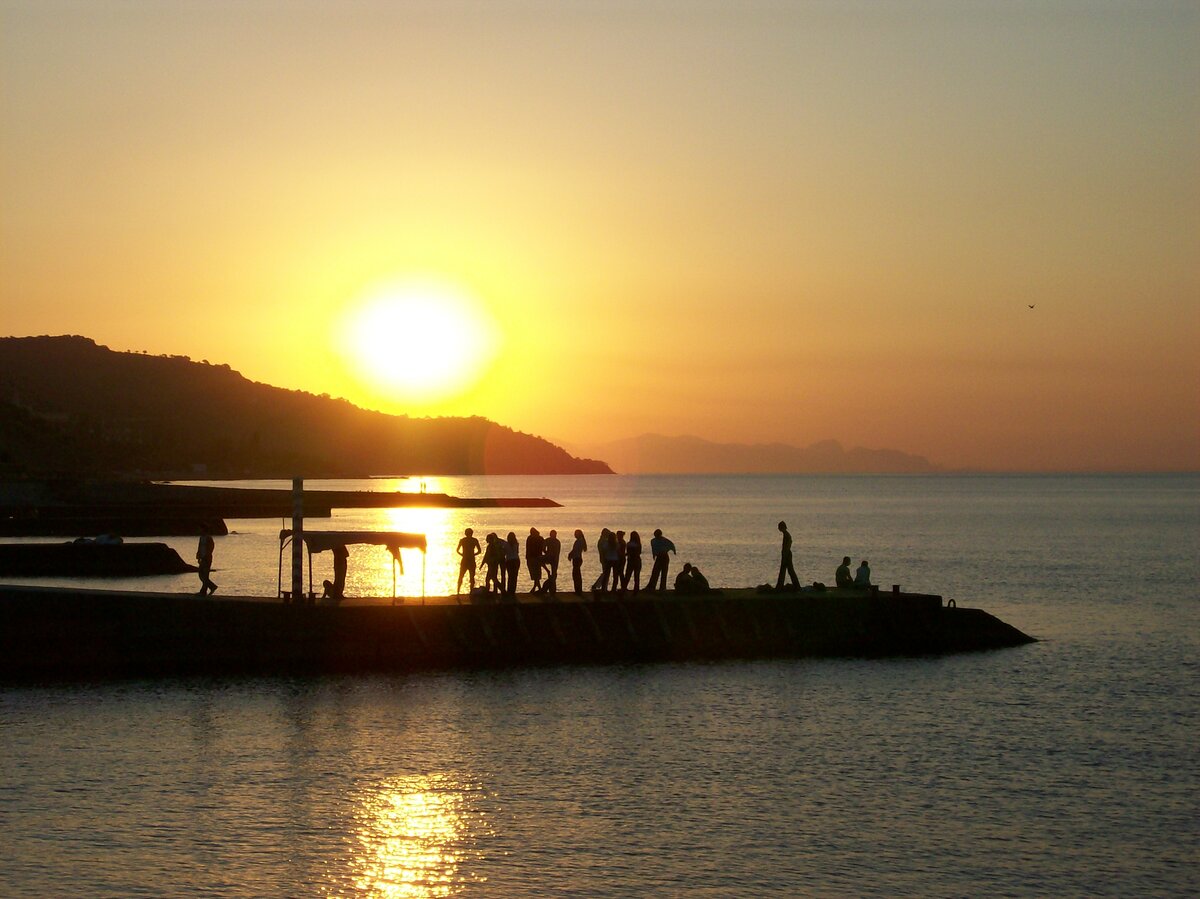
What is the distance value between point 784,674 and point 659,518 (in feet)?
470

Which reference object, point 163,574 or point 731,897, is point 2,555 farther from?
point 731,897

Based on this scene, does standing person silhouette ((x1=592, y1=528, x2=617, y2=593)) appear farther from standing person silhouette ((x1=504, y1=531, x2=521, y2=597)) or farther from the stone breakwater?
standing person silhouette ((x1=504, y1=531, x2=521, y2=597))

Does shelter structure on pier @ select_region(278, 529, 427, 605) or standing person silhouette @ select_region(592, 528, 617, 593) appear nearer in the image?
shelter structure on pier @ select_region(278, 529, 427, 605)

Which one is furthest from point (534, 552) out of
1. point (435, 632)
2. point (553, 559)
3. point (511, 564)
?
point (435, 632)

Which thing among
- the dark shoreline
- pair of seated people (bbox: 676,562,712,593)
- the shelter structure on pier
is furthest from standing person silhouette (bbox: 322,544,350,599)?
the dark shoreline

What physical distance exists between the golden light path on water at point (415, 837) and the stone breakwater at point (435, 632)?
13.1 meters

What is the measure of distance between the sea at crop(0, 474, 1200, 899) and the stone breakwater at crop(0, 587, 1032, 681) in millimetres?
1362

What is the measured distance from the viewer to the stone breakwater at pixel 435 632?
121 ft

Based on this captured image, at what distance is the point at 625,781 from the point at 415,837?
5313 mm

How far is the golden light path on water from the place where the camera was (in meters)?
19.4

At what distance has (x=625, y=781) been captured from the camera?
2567 cm

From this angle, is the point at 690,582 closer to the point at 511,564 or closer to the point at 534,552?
the point at 534,552

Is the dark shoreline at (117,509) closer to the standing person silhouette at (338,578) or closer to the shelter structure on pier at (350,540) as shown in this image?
the shelter structure on pier at (350,540)

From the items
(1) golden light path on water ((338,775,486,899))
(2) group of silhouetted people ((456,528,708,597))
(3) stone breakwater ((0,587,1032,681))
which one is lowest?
(1) golden light path on water ((338,775,486,899))
